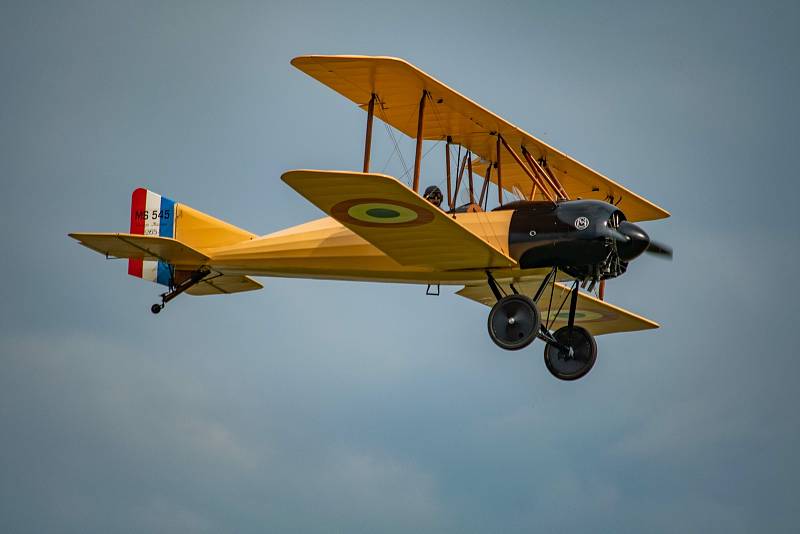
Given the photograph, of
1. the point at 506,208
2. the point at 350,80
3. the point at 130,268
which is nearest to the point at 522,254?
the point at 506,208

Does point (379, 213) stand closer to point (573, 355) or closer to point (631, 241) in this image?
point (631, 241)

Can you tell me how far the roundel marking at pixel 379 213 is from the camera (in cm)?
1719

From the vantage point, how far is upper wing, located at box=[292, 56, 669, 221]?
18531 mm

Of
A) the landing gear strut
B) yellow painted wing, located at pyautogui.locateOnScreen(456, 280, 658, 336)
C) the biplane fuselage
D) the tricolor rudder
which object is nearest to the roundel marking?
the biplane fuselage

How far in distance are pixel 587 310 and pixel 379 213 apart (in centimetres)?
626

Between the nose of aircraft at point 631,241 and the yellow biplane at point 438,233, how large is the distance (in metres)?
0.02

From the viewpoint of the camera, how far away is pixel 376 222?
17.8m

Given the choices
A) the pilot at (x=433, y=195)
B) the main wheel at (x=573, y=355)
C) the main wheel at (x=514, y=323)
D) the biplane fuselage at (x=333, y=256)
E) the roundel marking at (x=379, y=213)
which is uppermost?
the pilot at (x=433, y=195)

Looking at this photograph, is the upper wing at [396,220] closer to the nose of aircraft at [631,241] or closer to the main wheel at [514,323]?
the main wheel at [514,323]

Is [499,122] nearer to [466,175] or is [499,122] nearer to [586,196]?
[466,175]

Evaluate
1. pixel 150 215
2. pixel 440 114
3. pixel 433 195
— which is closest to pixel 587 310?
pixel 433 195

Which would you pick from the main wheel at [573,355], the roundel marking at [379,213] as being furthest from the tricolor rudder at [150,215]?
the main wheel at [573,355]

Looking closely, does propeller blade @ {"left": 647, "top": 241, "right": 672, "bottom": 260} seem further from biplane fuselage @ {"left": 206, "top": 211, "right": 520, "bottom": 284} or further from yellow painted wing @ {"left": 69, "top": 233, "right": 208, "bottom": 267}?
yellow painted wing @ {"left": 69, "top": 233, "right": 208, "bottom": 267}

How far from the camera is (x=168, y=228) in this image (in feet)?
73.4
